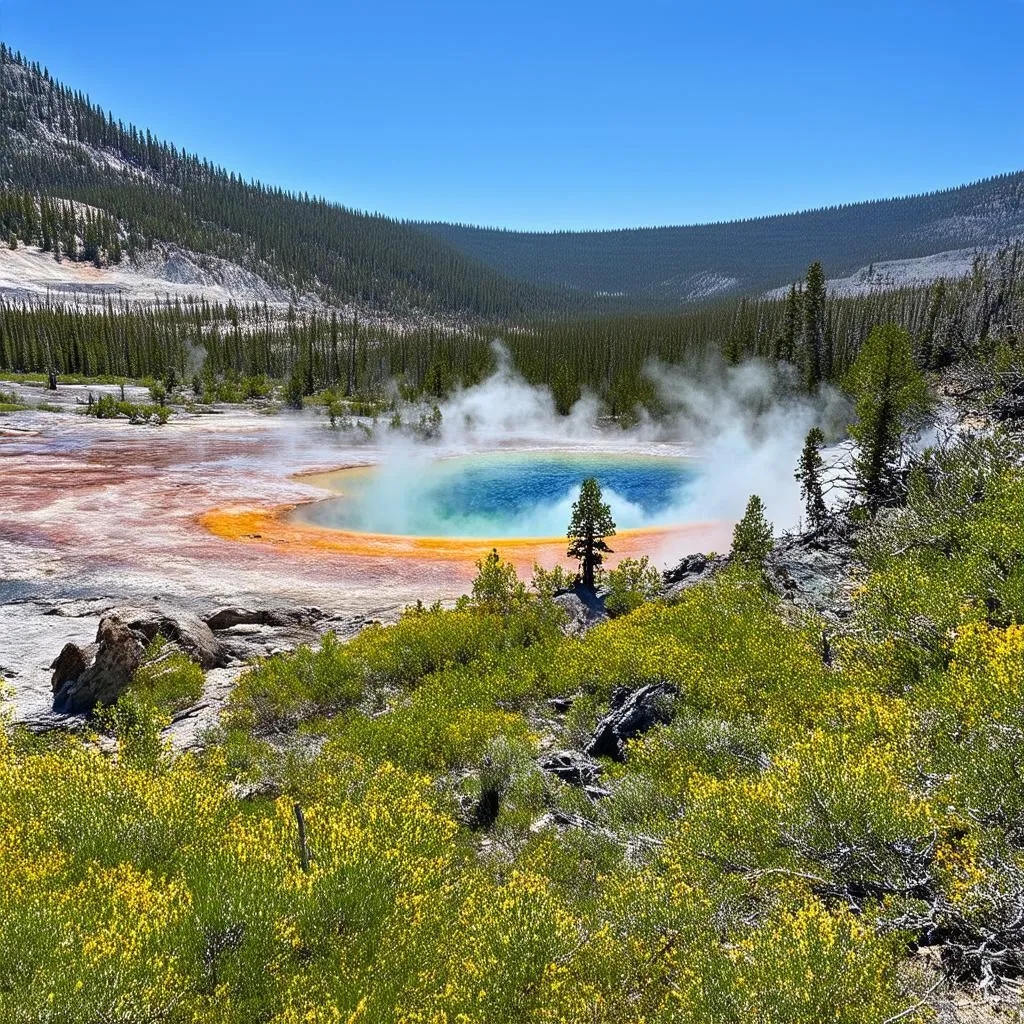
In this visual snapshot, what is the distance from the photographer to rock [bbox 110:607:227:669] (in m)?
15.4

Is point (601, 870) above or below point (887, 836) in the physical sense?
below

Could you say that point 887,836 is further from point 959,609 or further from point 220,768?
point 220,768

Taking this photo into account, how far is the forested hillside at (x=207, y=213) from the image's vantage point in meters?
156

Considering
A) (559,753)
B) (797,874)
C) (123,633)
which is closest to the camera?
(797,874)

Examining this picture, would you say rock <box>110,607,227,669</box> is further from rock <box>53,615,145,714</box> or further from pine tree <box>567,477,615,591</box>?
pine tree <box>567,477,615,591</box>

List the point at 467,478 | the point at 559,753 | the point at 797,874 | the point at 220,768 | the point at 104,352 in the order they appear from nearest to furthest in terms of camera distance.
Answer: the point at 797,874
the point at 220,768
the point at 559,753
the point at 467,478
the point at 104,352

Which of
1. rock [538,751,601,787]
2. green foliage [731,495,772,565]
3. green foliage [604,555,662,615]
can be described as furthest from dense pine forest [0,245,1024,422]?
rock [538,751,601,787]

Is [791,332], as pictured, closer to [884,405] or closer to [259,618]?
[884,405]

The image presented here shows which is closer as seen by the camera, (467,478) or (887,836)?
(887,836)

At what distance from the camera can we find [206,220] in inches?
6550

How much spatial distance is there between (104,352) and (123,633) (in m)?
101

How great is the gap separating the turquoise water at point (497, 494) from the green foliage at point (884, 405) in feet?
40.9

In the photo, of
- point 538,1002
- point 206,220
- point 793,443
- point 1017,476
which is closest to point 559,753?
point 538,1002

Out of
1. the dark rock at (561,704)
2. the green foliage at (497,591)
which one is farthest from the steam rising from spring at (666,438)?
the dark rock at (561,704)
